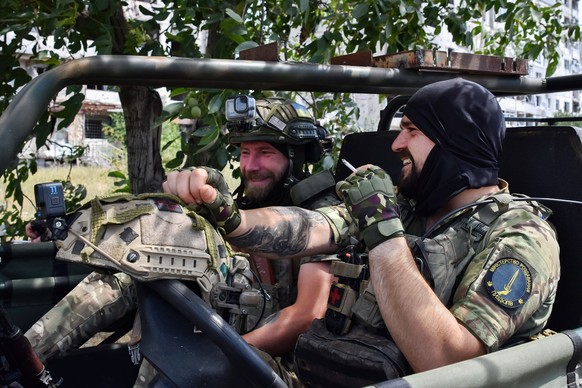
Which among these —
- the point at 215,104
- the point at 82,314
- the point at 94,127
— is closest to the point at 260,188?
the point at 215,104

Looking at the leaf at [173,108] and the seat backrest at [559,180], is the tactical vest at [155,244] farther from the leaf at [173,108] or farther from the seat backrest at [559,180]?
the leaf at [173,108]

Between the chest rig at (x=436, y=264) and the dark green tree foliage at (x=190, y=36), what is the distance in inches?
33.9

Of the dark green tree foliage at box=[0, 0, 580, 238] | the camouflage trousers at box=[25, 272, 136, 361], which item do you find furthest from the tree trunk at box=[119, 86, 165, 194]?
the camouflage trousers at box=[25, 272, 136, 361]

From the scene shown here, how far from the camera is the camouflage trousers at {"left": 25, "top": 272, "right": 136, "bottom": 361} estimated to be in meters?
2.45

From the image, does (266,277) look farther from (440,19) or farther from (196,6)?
(440,19)

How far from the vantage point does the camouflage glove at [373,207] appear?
2029 mm

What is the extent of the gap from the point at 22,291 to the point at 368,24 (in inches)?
94.6

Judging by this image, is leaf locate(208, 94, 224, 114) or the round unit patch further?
leaf locate(208, 94, 224, 114)

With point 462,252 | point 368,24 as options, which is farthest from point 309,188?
A: point 368,24

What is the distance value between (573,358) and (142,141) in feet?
9.59

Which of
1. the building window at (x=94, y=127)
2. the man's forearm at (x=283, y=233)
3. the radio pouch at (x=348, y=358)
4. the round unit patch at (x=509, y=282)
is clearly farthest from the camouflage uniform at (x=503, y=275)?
the building window at (x=94, y=127)

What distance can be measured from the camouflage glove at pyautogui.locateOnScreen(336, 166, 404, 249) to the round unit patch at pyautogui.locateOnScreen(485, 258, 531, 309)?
0.87 feet

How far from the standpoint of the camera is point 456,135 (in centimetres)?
223

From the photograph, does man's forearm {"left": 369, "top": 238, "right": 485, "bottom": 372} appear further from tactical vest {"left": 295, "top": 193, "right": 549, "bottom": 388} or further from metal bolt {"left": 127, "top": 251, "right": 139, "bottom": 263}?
metal bolt {"left": 127, "top": 251, "right": 139, "bottom": 263}
